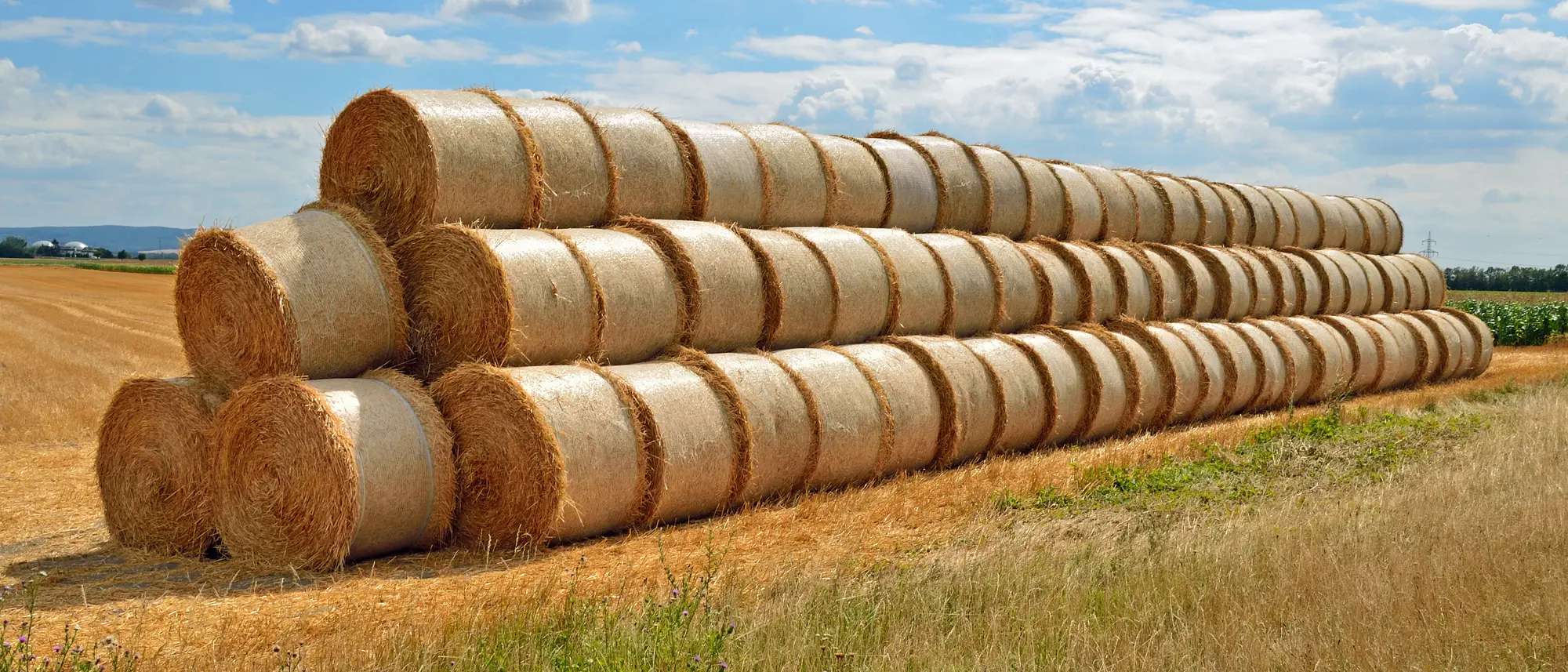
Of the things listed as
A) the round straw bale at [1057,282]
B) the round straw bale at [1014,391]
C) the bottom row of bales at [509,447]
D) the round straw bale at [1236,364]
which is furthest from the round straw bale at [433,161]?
the round straw bale at [1236,364]

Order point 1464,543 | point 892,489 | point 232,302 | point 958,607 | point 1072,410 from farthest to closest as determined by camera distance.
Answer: point 1072,410, point 892,489, point 232,302, point 1464,543, point 958,607

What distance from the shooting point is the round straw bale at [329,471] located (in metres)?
7.10

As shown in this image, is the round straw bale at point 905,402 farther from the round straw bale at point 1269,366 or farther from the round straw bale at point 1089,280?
the round straw bale at point 1269,366

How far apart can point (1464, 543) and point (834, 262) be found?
5.02 meters

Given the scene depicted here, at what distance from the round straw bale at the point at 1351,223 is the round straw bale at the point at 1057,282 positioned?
26.5ft

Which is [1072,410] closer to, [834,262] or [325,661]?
[834,262]

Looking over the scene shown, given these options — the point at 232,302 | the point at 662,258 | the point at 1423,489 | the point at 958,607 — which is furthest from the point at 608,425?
the point at 1423,489

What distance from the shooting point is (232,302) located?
780 centimetres

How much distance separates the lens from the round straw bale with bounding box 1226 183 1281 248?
674 inches

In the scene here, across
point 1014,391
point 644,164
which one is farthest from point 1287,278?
point 644,164

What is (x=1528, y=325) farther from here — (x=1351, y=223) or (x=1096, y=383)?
(x=1096, y=383)

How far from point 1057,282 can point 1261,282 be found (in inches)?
184

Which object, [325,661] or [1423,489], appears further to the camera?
[1423,489]

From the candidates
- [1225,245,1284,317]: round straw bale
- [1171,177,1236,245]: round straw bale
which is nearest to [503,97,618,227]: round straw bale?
[1171,177,1236,245]: round straw bale
